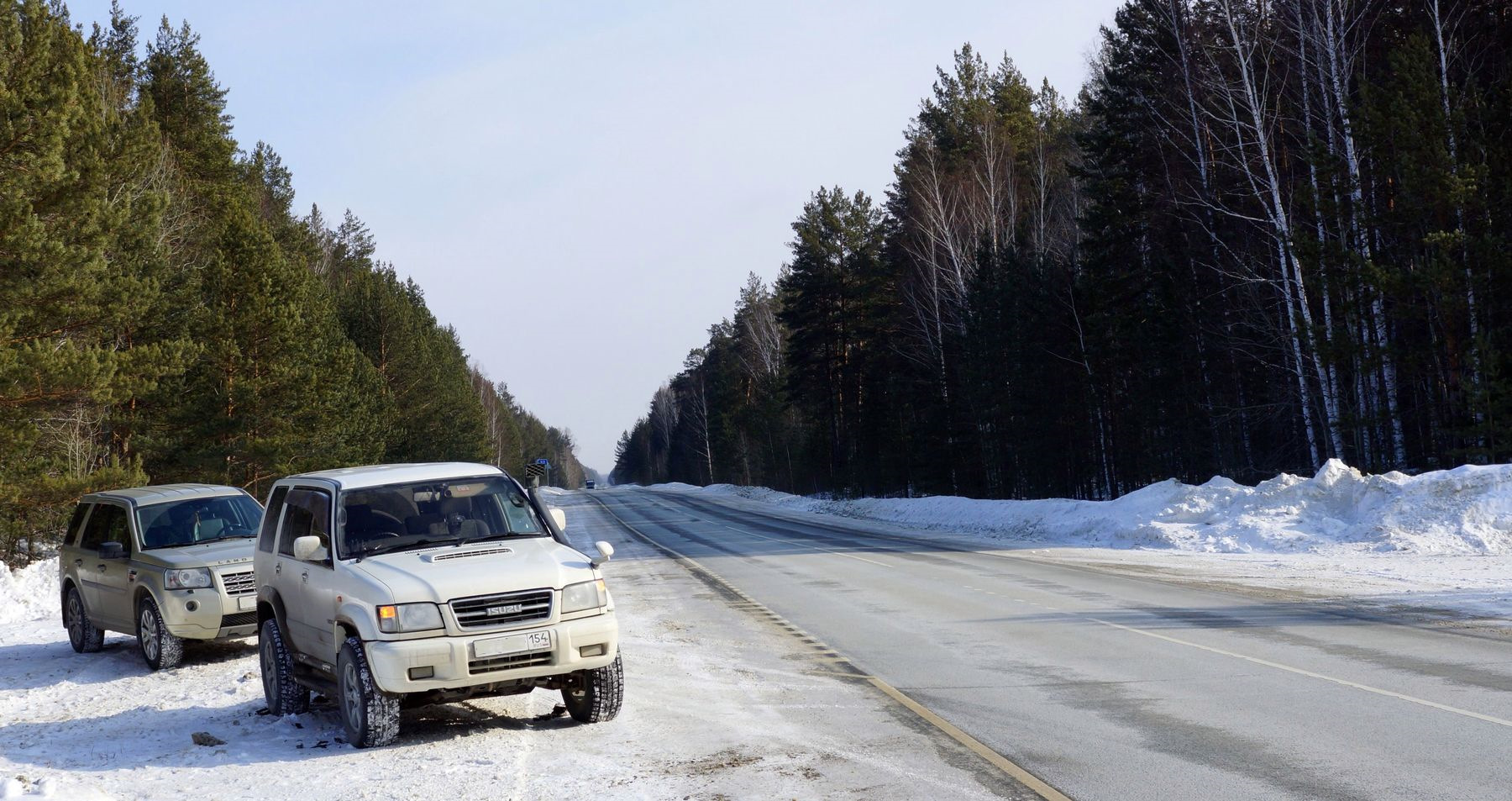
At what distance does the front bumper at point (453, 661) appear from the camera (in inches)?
294

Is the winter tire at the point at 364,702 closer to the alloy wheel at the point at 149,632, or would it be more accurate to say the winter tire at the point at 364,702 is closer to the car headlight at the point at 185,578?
the car headlight at the point at 185,578

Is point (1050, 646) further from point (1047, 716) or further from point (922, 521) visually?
point (922, 521)

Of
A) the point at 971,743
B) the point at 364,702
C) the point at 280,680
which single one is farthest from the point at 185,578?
the point at 971,743

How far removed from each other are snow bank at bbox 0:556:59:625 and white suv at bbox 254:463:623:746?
1124 centimetres

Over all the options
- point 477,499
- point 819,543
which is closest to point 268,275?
point 819,543

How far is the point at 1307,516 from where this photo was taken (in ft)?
75.6

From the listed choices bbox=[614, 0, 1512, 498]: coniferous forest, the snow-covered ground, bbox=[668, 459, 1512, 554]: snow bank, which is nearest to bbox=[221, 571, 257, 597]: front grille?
the snow-covered ground

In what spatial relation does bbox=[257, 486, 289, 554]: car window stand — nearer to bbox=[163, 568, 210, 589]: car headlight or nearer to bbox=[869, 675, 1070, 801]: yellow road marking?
bbox=[163, 568, 210, 589]: car headlight

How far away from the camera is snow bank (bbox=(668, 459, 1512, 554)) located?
2000cm

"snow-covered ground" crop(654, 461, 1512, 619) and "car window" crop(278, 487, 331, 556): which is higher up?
"car window" crop(278, 487, 331, 556)

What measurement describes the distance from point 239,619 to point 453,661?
582 cm

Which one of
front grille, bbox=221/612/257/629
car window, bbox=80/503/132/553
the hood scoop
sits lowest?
front grille, bbox=221/612/257/629

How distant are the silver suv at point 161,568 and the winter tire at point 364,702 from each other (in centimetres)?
427

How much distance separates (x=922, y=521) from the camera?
39125 mm
